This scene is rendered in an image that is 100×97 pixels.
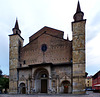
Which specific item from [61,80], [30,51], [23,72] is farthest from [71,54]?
[23,72]

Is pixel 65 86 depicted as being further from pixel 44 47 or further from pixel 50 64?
pixel 44 47

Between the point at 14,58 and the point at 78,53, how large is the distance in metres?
13.2

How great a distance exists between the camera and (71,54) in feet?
63.1

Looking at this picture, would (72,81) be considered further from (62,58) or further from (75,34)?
(75,34)

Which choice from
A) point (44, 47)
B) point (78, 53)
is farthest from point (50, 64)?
point (78, 53)

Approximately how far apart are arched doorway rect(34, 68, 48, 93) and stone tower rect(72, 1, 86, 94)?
566 cm

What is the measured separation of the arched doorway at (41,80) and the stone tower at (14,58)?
14.7 feet

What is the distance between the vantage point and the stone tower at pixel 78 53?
17.0m

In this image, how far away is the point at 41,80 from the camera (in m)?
20.6

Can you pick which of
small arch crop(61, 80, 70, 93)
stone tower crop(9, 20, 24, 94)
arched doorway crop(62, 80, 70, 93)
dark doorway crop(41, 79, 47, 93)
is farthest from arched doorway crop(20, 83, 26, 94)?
arched doorway crop(62, 80, 70, 93)

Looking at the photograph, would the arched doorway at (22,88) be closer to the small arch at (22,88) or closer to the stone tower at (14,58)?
the small arch at (22,88)

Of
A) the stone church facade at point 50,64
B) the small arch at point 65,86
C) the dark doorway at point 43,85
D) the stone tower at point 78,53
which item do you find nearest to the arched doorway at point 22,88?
the stone church facade at point 50,64

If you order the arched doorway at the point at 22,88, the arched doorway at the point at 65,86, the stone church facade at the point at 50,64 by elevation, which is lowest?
Result: the arched doorway at the point at 22,88

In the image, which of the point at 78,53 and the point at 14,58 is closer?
the point at 78,53
